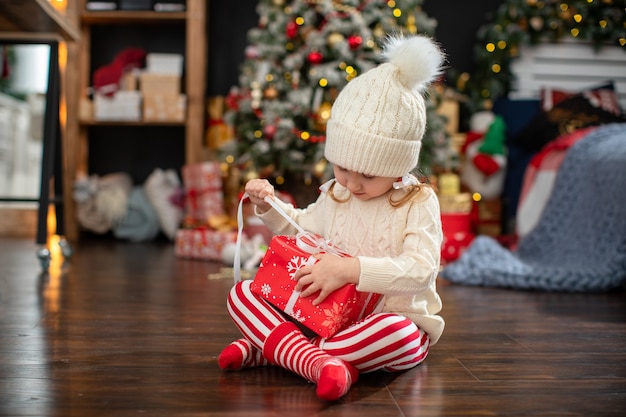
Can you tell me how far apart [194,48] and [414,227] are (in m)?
2.99

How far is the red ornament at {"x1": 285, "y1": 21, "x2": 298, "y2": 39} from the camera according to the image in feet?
12.0

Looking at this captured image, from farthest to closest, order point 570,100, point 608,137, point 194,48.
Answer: point 194,48 → point 570,100 → point 608,137

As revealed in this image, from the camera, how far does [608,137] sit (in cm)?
300

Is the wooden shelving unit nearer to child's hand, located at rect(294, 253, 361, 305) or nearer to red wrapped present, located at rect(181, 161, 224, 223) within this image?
red wrapped present, located at rect(181, 161, 224, 223)

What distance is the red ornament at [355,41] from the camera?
350 centimetres

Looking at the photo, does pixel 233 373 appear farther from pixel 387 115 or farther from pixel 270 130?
pixel 270 130

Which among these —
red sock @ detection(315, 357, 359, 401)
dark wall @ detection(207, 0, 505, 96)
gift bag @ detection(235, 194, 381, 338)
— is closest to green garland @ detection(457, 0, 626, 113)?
dark wall @ detection(207, 0, 505, 96)

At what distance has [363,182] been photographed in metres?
1.38

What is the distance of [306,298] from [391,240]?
20 cm

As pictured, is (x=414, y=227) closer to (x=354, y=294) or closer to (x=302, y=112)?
(x=354, y=294)

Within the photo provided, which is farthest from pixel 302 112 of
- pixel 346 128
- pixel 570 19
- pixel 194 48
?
pixel 346 128

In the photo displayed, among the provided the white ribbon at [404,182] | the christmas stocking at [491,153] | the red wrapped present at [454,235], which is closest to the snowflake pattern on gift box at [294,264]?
the white ribbon at [404,182]

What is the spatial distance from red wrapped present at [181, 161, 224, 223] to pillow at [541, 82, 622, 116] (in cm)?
173

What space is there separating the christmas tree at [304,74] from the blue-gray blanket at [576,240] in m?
0.73
